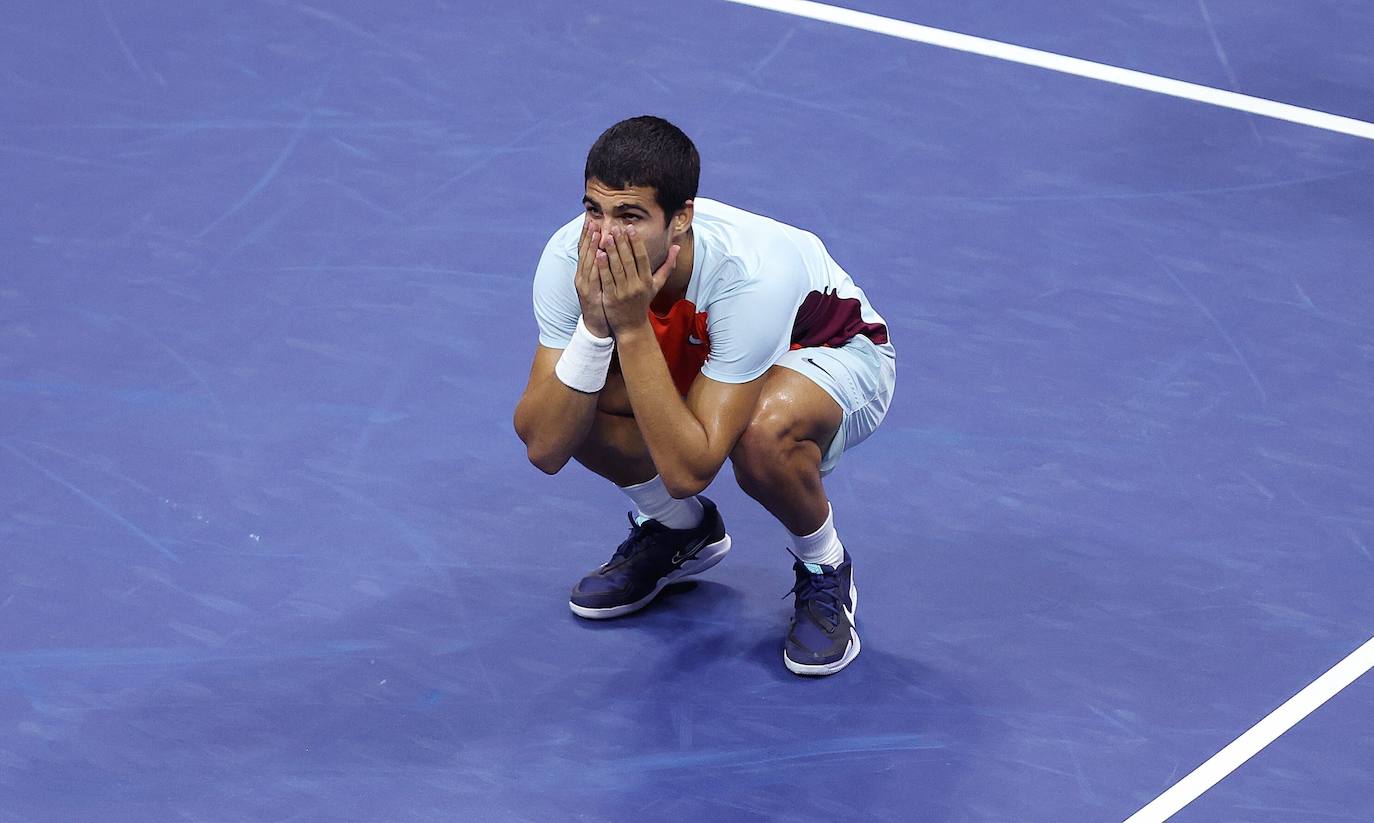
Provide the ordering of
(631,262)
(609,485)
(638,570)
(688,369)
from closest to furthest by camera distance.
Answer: (631,262), (688,369), (638,570), (609,485)

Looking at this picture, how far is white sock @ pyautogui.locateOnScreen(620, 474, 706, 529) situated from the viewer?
13.4 ft

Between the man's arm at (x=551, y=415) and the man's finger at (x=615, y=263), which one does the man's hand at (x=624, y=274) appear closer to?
the man's finger at (x=615, y=263)

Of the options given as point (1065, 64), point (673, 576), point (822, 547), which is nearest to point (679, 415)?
point (822, 547)

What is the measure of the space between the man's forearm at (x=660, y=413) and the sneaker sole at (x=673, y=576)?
60cm

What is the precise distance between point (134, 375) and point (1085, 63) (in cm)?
357

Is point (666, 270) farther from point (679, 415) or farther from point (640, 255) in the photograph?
point (679, 415)

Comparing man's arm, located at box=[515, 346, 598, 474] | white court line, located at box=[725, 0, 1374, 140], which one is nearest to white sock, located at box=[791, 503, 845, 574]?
man's arm, located at box=[515, 346, 598, 474]

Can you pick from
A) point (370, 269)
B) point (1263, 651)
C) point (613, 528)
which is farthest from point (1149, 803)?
point (370, 269)

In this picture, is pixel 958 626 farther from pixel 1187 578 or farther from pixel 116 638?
pixel 116 638

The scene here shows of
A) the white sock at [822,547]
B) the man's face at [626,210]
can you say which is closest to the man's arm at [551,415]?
the man's face at [626,210]

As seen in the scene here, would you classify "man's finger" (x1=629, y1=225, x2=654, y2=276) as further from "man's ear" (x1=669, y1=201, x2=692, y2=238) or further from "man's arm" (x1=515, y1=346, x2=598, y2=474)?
"man's arm" (x1=515, y1=346, x2=598, y2=474)

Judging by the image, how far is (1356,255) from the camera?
5379 mm

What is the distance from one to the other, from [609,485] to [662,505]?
50cm

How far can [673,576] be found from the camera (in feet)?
13.8
